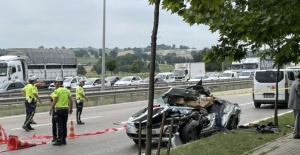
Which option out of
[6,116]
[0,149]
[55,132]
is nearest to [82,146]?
[55,132]

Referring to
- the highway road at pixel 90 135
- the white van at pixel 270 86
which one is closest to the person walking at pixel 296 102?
the highway road at pixel 90 135

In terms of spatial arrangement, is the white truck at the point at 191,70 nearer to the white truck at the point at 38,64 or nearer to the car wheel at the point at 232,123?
the white truck at the point at 38,64

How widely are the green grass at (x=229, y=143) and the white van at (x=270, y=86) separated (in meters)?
9.07

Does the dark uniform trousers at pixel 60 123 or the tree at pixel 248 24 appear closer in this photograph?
the tree at pixel 248 24

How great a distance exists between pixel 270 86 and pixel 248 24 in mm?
15482

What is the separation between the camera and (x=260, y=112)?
20.3 meters

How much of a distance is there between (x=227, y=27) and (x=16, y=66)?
3230 cm

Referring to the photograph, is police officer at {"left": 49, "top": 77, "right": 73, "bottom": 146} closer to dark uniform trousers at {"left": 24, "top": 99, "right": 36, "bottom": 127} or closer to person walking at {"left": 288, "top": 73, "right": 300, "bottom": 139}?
dark uniform trousers at {"left": 24, "top": 99, "right": 36, "bottom": 127}

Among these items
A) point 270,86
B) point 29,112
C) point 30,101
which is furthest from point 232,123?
point 270,86

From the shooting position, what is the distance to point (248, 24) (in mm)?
7078

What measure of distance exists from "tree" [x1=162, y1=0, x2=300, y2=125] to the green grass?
2.18 meters

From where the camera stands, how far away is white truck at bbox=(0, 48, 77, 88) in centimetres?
3691

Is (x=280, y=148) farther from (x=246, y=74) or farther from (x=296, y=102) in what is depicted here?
(x=246, y=74)

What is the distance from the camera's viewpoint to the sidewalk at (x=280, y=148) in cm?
934
